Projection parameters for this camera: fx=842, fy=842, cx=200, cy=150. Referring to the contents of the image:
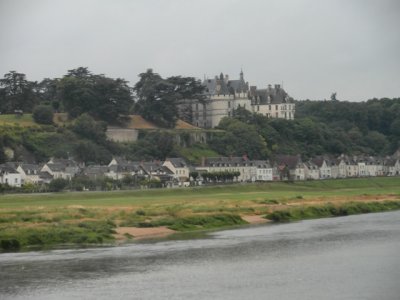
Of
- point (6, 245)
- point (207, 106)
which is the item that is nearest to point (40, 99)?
point (207, 106)

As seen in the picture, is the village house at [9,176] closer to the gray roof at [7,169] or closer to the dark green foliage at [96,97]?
the gray roof at [7,169]

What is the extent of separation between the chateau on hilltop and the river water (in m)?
106

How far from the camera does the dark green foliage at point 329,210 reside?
72875mm

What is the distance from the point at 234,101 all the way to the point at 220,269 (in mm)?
122547

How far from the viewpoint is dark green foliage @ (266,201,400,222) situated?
239 feet

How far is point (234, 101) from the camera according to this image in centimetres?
16262

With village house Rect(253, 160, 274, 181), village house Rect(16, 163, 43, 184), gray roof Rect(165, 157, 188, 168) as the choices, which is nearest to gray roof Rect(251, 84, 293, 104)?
village house Rect(253, 160, 274, 181)

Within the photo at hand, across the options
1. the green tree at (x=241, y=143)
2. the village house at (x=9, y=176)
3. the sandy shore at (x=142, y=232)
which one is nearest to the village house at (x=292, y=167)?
the green tree at (x=241, y=143)

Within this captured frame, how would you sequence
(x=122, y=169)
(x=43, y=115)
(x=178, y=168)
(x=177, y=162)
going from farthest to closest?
(x=43, y=115) < (x=177, y=162) < (x=178, y=168) < (x=122, y=169)

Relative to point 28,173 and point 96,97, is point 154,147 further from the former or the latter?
point 28,173

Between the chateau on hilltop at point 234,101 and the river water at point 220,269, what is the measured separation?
347 ft

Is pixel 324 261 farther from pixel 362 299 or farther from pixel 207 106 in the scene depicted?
pixel 207 106

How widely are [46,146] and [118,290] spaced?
8972cm

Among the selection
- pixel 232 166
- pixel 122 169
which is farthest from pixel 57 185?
pixel 232 166
